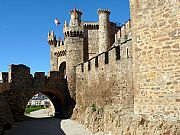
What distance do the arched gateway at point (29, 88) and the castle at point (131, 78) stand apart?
0.09 meters

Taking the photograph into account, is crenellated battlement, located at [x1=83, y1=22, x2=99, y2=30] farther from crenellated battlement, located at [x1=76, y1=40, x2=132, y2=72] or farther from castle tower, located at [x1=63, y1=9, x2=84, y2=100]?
crenellated battlement, located at [x1=76, y1=40, x2=132, y2=72]

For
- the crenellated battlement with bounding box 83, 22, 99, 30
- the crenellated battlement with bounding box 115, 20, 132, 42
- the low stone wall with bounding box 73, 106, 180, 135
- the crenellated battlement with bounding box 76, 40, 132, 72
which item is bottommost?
the low stone wall with bounding box 73, 106, 180, 135

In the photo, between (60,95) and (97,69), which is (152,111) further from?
(60,95)

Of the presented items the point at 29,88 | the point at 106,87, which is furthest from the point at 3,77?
the point at 106,87

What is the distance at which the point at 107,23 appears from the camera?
3002cm

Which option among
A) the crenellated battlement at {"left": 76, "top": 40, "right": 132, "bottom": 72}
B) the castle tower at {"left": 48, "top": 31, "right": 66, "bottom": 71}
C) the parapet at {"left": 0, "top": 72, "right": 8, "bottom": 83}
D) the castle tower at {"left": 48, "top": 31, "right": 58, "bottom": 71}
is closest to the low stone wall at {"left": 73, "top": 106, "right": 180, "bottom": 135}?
the crenellated battlement at {"left": 76, "top": 40, "right": 132, "bottom": 72}

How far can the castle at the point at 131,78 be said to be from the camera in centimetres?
766

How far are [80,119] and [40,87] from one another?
21.4 feet

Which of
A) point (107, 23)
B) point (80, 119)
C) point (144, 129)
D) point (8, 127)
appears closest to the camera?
point (144, 129)

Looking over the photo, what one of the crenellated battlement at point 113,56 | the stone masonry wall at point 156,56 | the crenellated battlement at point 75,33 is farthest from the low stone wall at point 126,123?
the crenellated battlement at point 75,33

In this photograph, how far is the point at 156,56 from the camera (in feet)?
26.3

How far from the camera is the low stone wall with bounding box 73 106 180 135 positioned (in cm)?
760

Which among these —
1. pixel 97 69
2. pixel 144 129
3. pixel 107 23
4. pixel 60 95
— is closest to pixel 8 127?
pixel 97 69

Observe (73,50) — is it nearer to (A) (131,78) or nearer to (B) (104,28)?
(B) (104,28)
